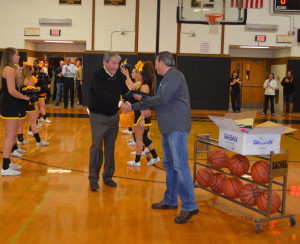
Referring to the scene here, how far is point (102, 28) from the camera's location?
58.5 ft

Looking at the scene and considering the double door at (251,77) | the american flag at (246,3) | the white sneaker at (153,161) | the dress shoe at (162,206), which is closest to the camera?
the dress shoe at (162,206)

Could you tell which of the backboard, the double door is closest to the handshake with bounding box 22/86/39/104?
the backboard

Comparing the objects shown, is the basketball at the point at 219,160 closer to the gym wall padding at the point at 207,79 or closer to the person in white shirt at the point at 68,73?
the person in white shirt at the point at 68,73

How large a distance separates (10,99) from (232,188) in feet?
11.5

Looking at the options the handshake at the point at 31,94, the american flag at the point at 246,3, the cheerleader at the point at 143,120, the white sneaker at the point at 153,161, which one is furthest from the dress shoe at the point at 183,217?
the american flag at the point at 246,3

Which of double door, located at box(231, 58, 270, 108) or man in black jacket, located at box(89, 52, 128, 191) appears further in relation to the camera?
double door, located at box(231, 58, 270, 108)

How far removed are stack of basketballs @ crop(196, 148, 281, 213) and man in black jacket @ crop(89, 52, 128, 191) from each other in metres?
1.35

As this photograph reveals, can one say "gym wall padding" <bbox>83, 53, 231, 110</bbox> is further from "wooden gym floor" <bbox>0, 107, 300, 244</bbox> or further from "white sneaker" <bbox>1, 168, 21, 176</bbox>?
"white sneaker" <bbox>1, 168, 21, 176</bbox>

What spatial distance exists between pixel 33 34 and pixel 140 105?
558 inches

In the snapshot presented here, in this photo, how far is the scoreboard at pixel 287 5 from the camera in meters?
12.0

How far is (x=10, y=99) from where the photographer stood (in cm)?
636

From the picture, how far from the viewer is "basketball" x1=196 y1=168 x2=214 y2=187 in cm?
562

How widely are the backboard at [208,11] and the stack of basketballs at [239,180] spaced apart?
798 cm

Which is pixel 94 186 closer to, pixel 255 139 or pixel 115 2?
pixel 255 139
